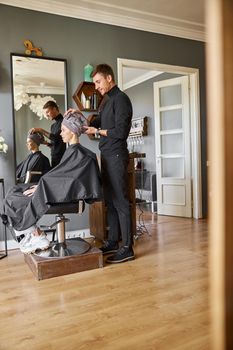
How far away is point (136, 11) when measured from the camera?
3482 millimetres

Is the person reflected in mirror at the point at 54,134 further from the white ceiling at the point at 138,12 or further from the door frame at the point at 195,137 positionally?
the door frame at the point at 195,137

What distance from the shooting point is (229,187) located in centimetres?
46

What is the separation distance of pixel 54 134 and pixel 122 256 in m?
1.50

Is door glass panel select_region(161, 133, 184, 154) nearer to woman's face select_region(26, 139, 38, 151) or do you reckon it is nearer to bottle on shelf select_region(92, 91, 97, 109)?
bottle on shelf select_region(92, 91, 97, 109)

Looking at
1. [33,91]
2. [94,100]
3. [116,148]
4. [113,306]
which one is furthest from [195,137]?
[113,306]

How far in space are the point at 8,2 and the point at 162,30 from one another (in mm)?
1851

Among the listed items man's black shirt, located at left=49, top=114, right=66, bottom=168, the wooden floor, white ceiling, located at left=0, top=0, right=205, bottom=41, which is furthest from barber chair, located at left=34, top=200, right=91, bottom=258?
white ceiling, located at left=0, top=0, right=205, bottom=41

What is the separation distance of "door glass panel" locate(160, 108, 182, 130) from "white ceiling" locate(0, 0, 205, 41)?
107 cm

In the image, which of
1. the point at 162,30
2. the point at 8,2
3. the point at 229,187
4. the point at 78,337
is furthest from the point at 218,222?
the point at 162,30

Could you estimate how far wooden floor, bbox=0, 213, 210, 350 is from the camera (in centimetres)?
148

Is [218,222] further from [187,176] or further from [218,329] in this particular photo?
[187,176]

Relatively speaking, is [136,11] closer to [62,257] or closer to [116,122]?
[116,122]

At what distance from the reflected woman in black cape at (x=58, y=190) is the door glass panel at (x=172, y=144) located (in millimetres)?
2300

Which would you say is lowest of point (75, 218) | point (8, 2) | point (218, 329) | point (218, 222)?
point (75, 218)
